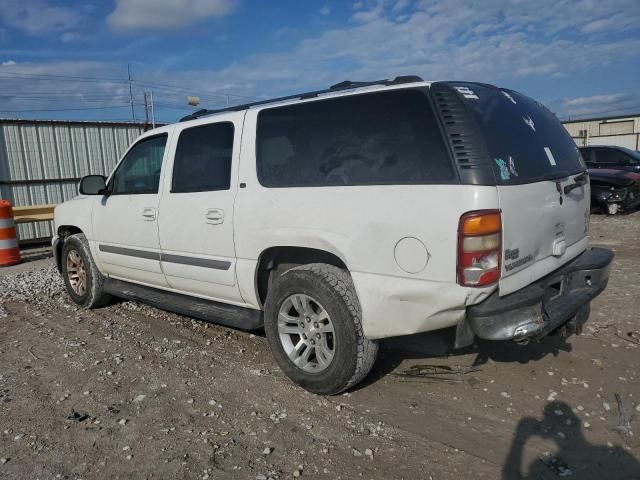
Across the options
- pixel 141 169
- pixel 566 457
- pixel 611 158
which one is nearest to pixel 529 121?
pixel 566 457

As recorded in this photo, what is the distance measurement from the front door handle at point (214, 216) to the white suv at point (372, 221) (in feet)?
0.04

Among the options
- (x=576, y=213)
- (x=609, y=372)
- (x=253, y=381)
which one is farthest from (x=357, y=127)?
(x=609, y=372)

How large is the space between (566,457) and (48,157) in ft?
39.8

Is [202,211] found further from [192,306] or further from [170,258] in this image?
[192,306]

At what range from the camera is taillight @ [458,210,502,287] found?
9.12 ft

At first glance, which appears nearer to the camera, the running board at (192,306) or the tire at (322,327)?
the tire at (322,327)

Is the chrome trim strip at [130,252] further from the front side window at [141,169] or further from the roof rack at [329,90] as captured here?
the roof rack at [329,90]

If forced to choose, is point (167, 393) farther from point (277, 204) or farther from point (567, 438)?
point (567, 438)

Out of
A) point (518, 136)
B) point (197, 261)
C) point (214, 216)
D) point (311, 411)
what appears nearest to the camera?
point (518, 136)

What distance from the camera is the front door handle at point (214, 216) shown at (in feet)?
13.2

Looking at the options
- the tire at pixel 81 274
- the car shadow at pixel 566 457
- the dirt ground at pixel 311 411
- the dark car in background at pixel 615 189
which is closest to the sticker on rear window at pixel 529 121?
the dirt ground at pixel 311 411

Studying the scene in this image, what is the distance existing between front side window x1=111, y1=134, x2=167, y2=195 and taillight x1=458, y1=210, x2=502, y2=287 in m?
3.02

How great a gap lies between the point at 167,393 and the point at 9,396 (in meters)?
1.18

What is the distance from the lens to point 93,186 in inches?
212
